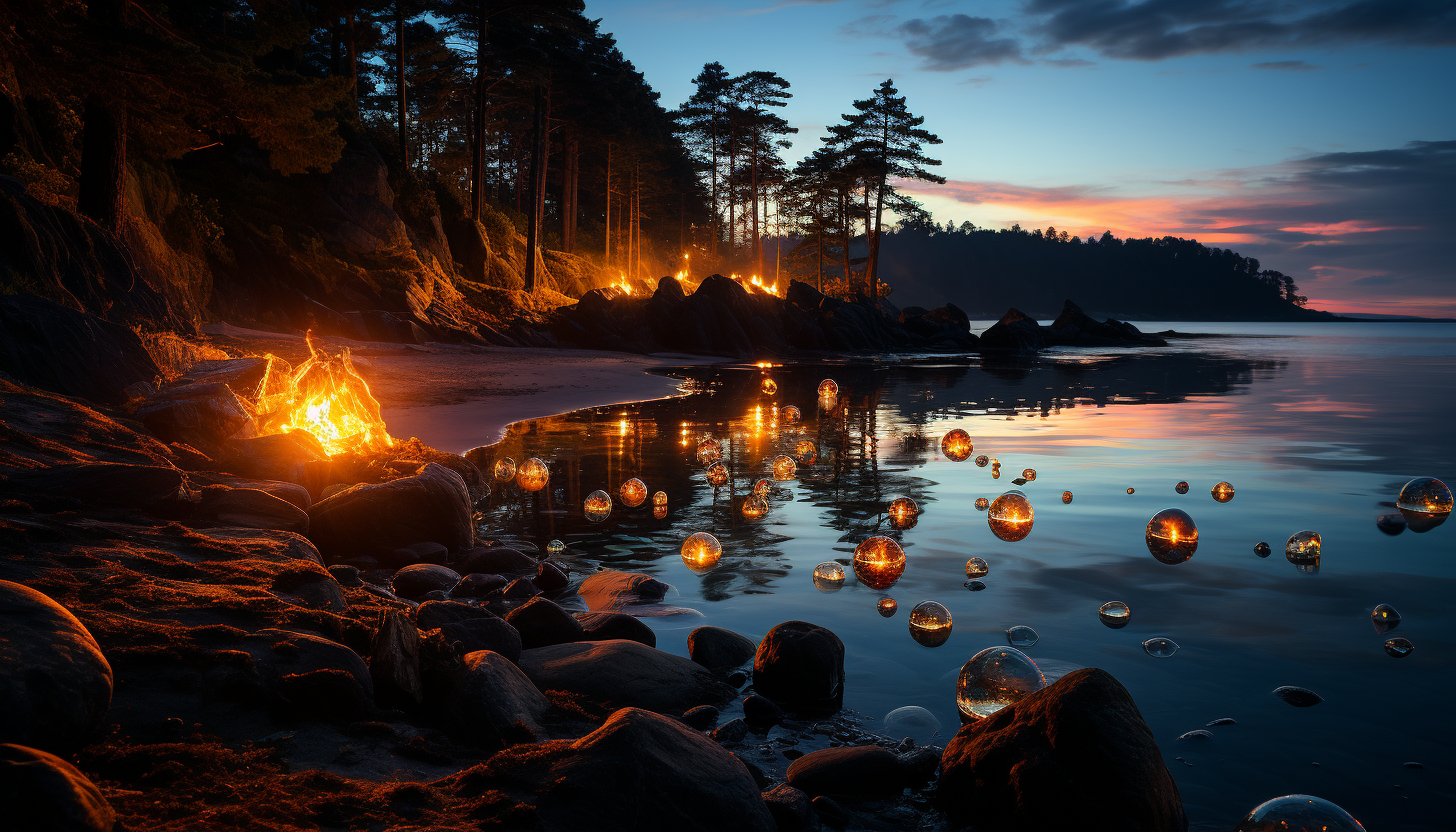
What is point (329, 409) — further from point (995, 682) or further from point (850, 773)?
point (995, 682)

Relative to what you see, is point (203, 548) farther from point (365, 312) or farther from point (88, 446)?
point (365, 312)

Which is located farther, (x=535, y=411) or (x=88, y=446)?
(x=535, y=411)

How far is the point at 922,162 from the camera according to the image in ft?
184

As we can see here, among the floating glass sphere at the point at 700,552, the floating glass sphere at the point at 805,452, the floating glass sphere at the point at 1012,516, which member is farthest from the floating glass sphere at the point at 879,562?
the floating glass sphere at the point at 805,452

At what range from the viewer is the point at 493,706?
137 inches

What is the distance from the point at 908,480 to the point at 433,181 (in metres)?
32.2

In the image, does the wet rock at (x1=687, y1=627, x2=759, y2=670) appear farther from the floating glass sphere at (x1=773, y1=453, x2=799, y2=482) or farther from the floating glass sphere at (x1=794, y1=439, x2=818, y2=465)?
the floating glass sphere at (x1=794, y1=439, x2=818, y2=465)

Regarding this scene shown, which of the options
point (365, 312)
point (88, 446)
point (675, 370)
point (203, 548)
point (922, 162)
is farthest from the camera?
point (922, 162)

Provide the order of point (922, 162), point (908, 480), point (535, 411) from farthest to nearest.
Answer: point (922, 162)
point (535, 411)
point (908, 480)

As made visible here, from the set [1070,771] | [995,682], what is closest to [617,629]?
[995,682]

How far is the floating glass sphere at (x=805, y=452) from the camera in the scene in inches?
463

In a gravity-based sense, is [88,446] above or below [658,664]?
above

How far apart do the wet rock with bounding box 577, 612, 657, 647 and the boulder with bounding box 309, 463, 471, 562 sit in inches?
96.5

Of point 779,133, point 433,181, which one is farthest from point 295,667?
point 779,133
